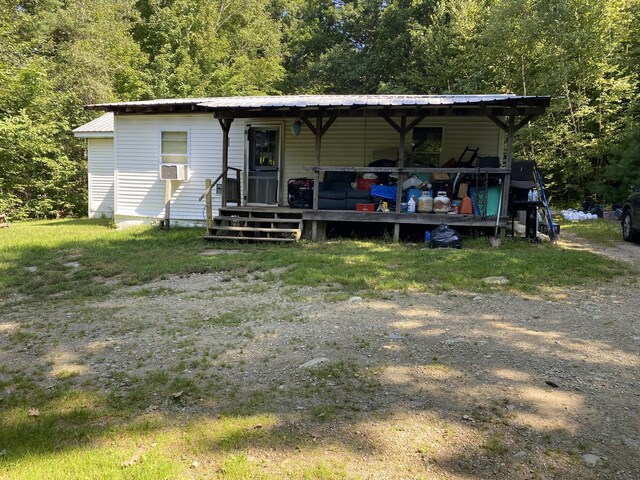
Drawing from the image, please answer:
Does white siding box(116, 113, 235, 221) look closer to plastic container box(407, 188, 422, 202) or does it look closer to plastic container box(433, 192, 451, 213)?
plastic container box(407, 188, 422, 202)

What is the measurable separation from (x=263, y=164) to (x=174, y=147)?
253 centimetres

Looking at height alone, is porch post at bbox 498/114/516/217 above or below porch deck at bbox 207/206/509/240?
above

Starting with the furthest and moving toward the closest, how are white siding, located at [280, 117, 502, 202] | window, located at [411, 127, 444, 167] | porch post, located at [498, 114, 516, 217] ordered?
window, located at [411, 127, 444, 167], white siding, located at [280, 117, 502, 202], porch post, located at [498, 114, 516, 217]

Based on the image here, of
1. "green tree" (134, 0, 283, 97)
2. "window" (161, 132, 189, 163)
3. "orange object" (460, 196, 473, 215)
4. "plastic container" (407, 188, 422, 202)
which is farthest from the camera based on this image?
"green tree" (134, 0, 283, 97)

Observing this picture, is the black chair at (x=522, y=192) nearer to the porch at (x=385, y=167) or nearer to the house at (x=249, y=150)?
the house at (x=249, y=150)

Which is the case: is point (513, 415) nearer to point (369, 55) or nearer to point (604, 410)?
point (604, 410)

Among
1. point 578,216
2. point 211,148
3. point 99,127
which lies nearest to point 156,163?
point 211,148

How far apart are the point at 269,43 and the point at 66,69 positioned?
476 inches

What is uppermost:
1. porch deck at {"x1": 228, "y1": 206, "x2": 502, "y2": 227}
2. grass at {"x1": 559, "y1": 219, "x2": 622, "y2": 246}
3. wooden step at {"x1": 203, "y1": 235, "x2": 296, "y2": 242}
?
porch deck at {"x1": 228, "y1": 206, "x2": 502, "y2": 227}

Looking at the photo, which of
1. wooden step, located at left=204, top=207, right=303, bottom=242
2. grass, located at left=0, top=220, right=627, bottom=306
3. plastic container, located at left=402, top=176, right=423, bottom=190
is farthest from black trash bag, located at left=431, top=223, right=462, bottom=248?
wooden step, located at left=204, top=207, right=303, bottom=242

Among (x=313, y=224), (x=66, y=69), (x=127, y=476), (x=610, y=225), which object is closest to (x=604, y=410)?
(x=127, y=476)

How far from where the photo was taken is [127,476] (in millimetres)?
2309

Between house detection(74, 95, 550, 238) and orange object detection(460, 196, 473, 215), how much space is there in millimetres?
1059

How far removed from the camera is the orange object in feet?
31.0
